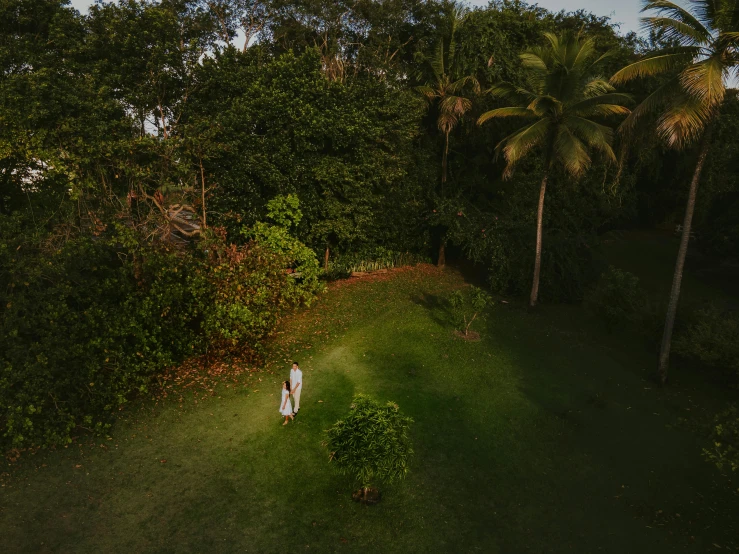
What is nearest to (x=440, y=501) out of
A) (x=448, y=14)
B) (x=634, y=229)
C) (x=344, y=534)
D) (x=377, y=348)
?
(x=344, y=534)

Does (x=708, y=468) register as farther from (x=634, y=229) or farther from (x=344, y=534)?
(x=634, y=229)

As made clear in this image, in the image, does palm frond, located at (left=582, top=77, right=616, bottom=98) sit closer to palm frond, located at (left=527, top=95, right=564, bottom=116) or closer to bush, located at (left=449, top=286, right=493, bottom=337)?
palm frond, located at (left=527, top=95, right=564, bottom=116)

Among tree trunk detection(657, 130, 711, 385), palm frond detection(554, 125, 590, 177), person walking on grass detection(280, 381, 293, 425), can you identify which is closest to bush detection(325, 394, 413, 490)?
person walking on grass detection(280, 381, 293, 425)

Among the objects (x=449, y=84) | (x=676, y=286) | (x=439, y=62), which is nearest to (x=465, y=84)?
(x=449, y=84)

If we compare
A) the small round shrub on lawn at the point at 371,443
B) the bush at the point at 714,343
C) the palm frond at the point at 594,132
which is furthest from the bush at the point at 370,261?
the small round shrub on lawn at the point at 371,443

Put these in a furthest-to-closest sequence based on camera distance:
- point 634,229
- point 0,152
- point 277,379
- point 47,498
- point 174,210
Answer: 1. point 634,229
2. point 174,210
3. point 0,152
4. point 277,379
5. point 47,498
